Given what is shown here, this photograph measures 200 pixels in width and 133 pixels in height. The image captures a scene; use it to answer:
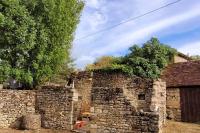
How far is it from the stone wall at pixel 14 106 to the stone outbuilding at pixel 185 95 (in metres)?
10.4

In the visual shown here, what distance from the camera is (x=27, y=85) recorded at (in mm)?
21719

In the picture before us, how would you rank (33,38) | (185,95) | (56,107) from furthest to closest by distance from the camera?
(185,95) → (33,38) → (56,107)

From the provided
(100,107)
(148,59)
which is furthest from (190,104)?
(100,107)

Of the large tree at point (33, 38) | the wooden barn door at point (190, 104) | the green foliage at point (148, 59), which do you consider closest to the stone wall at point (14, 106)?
the large tree at point (33, 38)

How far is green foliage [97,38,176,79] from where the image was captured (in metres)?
26.4

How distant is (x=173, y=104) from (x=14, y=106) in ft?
37.3

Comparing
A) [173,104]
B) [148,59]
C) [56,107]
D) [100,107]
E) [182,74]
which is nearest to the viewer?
[100,107]

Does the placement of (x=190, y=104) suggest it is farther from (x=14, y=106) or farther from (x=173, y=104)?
(x=14, y=106)

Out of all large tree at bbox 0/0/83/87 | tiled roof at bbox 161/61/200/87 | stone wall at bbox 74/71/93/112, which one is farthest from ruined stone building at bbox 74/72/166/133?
large tree at bbox 0/0/83/87

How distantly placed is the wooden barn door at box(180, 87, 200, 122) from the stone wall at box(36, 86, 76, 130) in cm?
935

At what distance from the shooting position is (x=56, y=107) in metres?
18.0

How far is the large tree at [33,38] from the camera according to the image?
792 inches

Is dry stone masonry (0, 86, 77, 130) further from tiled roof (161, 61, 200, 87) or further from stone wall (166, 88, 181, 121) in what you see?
tiled roof (161, 61, 200, 87)

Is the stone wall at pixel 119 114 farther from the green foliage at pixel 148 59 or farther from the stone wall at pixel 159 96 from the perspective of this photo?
the green foliage at pixel 148 59
